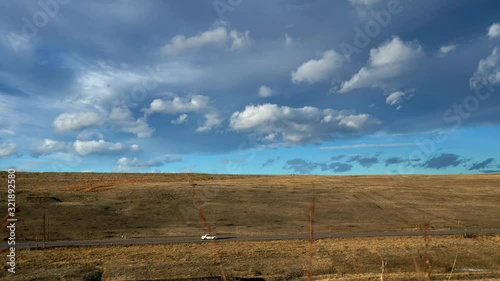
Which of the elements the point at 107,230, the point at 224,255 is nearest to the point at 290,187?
the point at 107,230

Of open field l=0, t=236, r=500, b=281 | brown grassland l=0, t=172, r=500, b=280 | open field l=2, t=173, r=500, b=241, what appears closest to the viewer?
open field l=0, t=236, r=500, b=281

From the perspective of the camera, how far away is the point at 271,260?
24.8m

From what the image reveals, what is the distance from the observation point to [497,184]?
274 feet

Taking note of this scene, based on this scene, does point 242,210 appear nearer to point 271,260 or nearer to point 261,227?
point 261,227

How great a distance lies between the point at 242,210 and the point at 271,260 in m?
30.1

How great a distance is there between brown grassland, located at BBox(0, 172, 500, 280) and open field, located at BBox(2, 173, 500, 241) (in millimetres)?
127

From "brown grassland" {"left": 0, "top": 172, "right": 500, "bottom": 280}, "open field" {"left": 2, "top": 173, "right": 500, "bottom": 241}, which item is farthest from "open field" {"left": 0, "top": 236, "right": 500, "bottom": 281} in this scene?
"open field" {"left": 2, "top": 173, "right": 500, "bottom": 241}

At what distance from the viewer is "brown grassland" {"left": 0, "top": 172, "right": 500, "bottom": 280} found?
21906 millimetres

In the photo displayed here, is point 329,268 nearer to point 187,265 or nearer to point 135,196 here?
point 187,265

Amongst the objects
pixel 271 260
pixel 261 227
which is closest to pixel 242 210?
pixel 261 227

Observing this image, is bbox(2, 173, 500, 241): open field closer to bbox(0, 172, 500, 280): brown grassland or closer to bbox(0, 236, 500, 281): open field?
bbox(0, 172, 500, 280): brown grassland

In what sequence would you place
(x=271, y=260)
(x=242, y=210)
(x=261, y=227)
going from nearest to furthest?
(x=271, y=260) < (x=261, y=227) < (x=242, y=210)

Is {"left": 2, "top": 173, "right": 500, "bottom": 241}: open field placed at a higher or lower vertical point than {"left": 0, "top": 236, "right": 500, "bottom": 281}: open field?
higher

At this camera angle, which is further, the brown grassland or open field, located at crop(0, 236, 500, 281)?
the brown grassland
